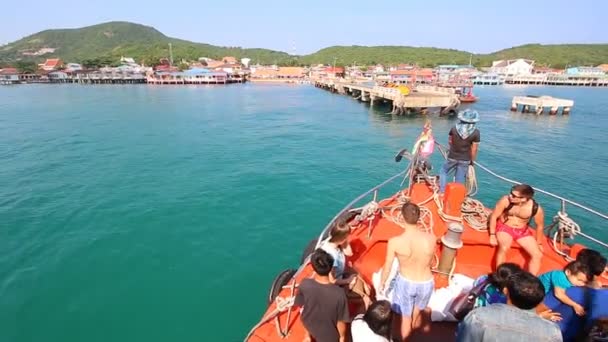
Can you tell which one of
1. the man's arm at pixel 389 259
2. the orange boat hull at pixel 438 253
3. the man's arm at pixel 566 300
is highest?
the man's arm at pixel 389 259

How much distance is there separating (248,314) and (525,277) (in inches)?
276

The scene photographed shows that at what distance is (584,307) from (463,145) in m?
4.19

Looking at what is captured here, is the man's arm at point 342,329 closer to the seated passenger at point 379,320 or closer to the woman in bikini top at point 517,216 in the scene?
the seated passenger at point 379,320

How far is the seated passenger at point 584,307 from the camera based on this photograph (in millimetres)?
3338

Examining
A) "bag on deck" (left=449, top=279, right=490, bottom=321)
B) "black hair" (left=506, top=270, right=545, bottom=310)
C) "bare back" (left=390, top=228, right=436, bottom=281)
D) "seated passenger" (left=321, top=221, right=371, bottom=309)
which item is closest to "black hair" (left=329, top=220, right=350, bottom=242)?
"seated passenger" (left=321, top=221, right=371, bottom=309)

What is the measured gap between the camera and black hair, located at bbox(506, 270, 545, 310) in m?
2.46

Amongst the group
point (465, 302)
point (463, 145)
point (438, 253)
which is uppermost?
point (463, 145)

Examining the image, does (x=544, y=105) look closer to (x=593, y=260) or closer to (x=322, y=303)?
(x=593, y=260)

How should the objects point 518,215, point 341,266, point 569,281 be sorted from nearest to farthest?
point 569,281 → point 341,266 → point 518,215

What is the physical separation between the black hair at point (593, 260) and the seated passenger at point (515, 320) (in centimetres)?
136

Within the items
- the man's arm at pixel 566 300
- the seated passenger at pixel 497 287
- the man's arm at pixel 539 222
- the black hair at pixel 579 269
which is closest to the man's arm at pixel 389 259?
the seated passenger at pixel 497 287

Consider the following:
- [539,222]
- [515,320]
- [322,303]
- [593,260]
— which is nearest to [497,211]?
[539,222]

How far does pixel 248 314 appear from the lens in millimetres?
8047

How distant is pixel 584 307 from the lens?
3.36 meters
